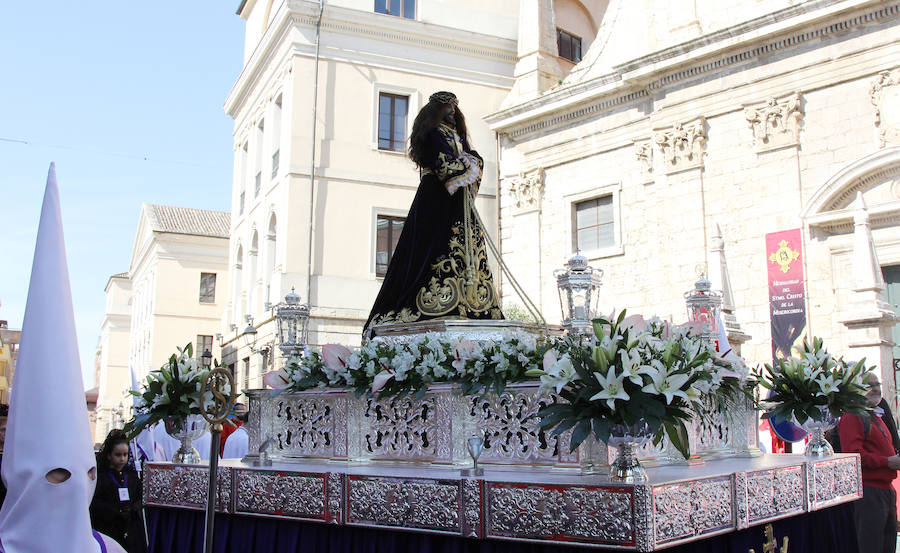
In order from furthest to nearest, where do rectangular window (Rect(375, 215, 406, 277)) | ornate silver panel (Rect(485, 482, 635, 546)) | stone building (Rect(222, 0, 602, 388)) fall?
rectangular window (Rect(375, 215, 406, 277)), stone building (Rect(222, 0, 602, 388)), ornate silver panel (Rect(485, 482, 635, 546))

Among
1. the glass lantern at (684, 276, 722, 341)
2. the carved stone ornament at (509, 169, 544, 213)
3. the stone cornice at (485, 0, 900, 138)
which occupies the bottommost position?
the glass lantern at (684, 276, 722, 341)

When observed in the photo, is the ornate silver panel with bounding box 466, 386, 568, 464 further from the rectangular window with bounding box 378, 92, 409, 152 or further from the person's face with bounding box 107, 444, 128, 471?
the rectangular window with bounding box 378, 92, 409, 152

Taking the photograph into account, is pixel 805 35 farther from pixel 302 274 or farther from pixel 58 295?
pixel 58 295

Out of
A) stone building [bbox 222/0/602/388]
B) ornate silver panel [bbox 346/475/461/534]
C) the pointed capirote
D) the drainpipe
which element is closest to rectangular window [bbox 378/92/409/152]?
stone building [bbox 222/0/602/388]

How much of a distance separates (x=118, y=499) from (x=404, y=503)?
238 cm

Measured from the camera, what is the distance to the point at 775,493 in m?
4.67

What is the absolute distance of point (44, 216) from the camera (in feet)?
8.49

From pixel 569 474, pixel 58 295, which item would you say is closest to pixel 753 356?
pixel 569 474

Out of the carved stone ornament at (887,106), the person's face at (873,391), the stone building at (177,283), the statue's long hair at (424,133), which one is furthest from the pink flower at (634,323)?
the stone building at (177,283)

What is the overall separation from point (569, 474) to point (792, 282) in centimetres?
1204

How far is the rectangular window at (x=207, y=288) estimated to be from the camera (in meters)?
36.7

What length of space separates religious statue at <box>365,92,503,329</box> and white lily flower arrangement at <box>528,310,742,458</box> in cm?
220

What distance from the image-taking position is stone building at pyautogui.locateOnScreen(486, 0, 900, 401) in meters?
14.2

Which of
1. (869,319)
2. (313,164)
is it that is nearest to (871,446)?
(869,319)
